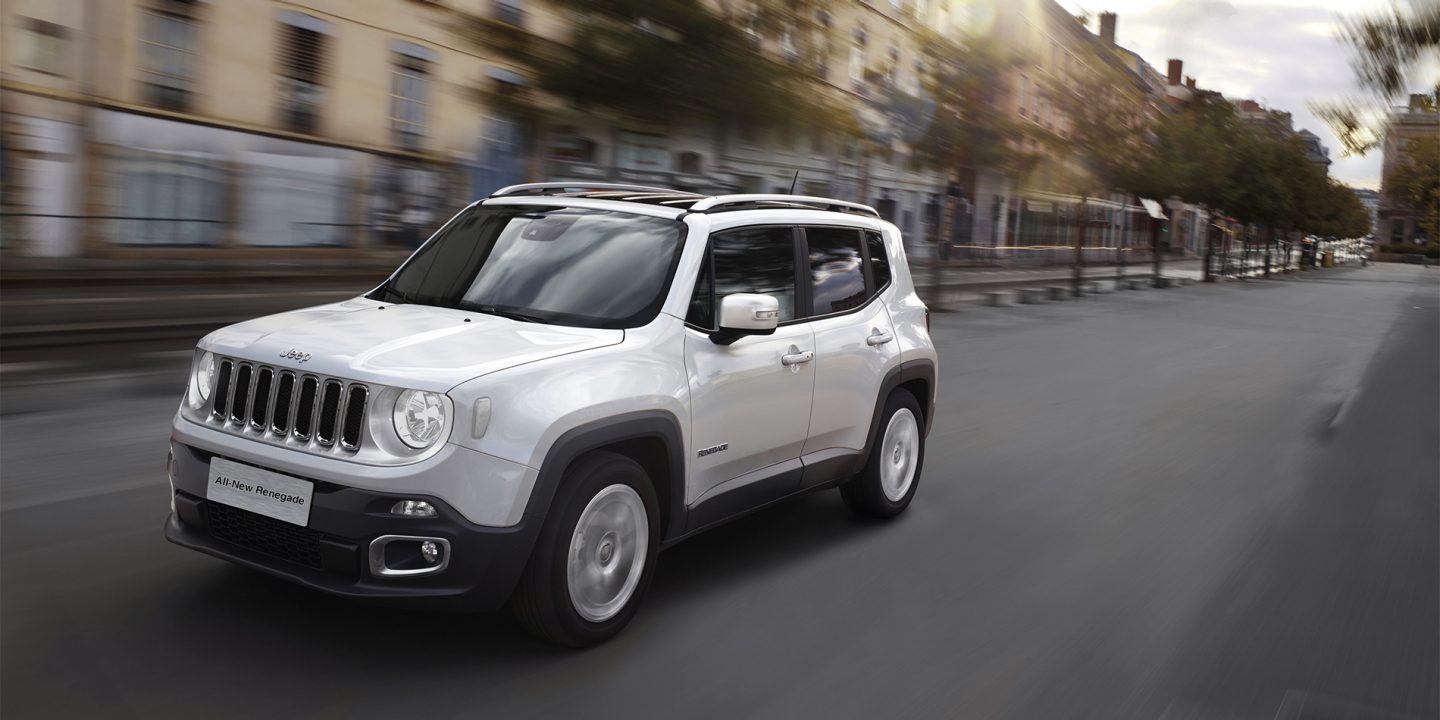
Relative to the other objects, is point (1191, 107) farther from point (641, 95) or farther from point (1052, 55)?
point (641, 95)

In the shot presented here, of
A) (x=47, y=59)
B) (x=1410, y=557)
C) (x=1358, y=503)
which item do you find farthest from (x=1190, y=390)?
(x=47, y=59)

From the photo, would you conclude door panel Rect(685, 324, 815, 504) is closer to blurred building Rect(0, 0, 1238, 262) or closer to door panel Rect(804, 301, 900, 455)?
door panel Rect(804, 301, 900, 455)

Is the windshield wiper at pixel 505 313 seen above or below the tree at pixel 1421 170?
below

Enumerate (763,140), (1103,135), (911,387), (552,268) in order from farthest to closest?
(1103,135) → (763,140) → (911,387) → (552,268)

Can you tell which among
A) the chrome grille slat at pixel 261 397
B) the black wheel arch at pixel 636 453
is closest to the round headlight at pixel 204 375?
the chrome grille slat at pixel 261 397

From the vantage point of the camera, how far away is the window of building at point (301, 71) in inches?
828

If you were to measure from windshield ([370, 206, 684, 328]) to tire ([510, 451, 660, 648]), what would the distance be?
0.61 m

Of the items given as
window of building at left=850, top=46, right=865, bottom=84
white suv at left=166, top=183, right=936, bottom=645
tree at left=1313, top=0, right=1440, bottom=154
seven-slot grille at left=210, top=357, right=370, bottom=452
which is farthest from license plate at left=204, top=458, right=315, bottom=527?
window of building at left=850, top=46, right=865, bottom=84

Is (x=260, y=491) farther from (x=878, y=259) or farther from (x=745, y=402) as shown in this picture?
(x=878, y=259)

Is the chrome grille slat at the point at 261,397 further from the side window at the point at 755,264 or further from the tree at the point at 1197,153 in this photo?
the tree at the point at 1197,153

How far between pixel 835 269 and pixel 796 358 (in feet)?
2.49

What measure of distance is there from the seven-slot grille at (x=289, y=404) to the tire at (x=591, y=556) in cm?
70

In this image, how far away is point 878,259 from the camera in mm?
6355

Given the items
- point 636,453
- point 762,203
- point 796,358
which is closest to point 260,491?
point 636,453
